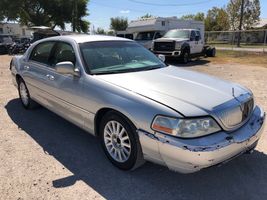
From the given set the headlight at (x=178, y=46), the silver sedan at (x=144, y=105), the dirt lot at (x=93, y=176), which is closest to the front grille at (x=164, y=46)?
the headlight at (x=178, y=46)

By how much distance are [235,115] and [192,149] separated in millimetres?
767

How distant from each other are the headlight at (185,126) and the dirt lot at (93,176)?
0.69 m

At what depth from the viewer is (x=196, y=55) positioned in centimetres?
1878

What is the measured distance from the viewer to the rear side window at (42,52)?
518cm

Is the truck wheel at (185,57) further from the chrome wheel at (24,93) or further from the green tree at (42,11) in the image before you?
the green tree at (42,11)

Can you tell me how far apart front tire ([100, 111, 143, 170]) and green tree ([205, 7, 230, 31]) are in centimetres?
5746

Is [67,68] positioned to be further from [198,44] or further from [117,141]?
[198,44]

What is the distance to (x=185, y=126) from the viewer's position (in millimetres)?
2980

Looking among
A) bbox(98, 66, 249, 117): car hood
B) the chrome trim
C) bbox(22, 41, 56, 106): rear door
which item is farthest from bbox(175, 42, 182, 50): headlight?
the chrome trim

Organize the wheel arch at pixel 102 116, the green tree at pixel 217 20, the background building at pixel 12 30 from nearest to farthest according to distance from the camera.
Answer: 1. the wheel arch at pixel 102 116
2. the green tree at pixel 217 20
3. the background building at pixel 12 30

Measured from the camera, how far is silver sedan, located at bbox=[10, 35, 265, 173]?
3.00 metres

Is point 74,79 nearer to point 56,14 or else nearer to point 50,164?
point 50,164

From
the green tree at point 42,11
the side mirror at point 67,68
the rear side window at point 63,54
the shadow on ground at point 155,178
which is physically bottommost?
the shadow on ground at point 155,178

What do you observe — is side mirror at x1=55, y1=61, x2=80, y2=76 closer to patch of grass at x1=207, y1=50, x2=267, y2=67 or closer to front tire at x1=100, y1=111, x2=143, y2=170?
front tire at x1=100, y1=111, x2=143, y2=170
